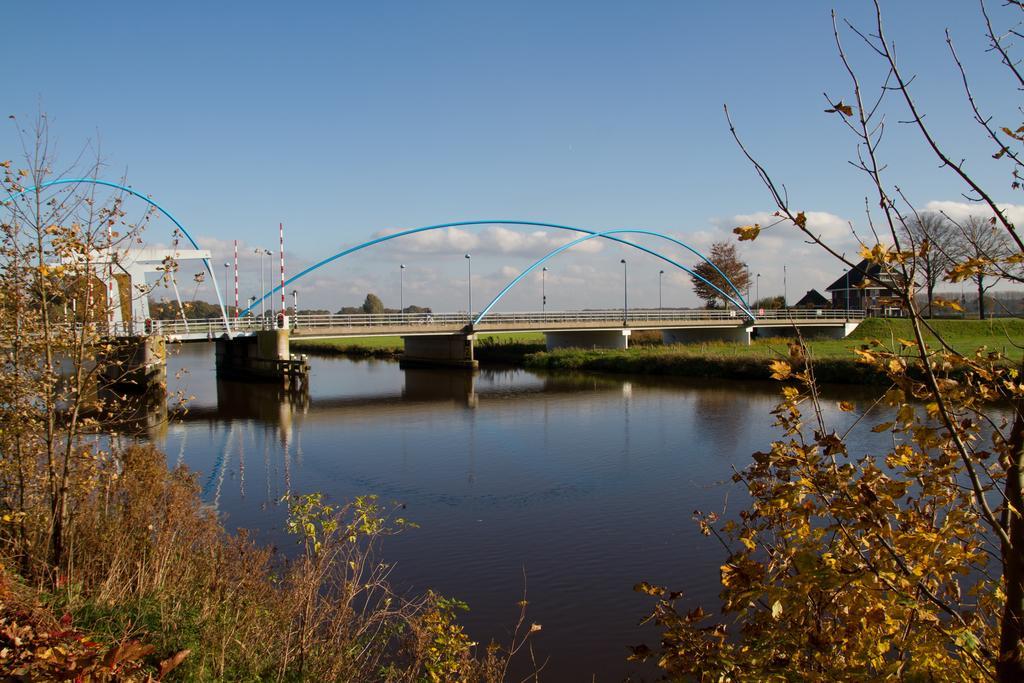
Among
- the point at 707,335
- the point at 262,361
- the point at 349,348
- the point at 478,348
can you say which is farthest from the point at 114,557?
the point at 349,348

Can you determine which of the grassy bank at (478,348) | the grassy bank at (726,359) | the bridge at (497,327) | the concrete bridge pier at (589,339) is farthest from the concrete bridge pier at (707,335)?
the grassy bank at (478,348)

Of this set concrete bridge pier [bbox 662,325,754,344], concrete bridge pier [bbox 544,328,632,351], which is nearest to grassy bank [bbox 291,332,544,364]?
concrete bridge pier [bbox 544,328,632,351]

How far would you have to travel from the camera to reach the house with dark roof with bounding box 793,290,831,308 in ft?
244

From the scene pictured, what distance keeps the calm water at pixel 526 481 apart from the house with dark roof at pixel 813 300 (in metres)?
49.6

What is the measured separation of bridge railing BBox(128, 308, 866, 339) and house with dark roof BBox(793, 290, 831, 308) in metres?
11.1

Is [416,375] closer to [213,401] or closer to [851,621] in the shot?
[213,401]

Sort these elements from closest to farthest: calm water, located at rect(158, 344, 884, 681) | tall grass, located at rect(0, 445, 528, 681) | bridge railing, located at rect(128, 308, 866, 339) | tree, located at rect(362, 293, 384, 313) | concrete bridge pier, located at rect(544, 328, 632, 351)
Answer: tall grass, located at rect(0, 445, 528, 681), calm water, located at rect(158, 344, 884, 681), bridge railing, located at rect(128, 308, 866, 339), concrete bridge pier, located at rect(544, 328, 632, 351), tree, located at rect(362, 293, 384, 313)

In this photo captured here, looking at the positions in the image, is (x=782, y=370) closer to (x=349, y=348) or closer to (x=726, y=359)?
(x=726, y=359)

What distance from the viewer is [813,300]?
3014 inches

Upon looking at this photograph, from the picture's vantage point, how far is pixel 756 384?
3195 cm

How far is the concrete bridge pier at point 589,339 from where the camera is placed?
48688 millimetres

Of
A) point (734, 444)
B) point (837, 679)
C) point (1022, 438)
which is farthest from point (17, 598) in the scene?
point (734, 444)

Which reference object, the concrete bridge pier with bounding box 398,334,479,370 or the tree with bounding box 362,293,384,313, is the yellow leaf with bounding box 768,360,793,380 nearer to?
the concrete bridge pier with bounding box 398,334,479,370

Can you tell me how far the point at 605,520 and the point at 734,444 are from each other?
23.6 ft
